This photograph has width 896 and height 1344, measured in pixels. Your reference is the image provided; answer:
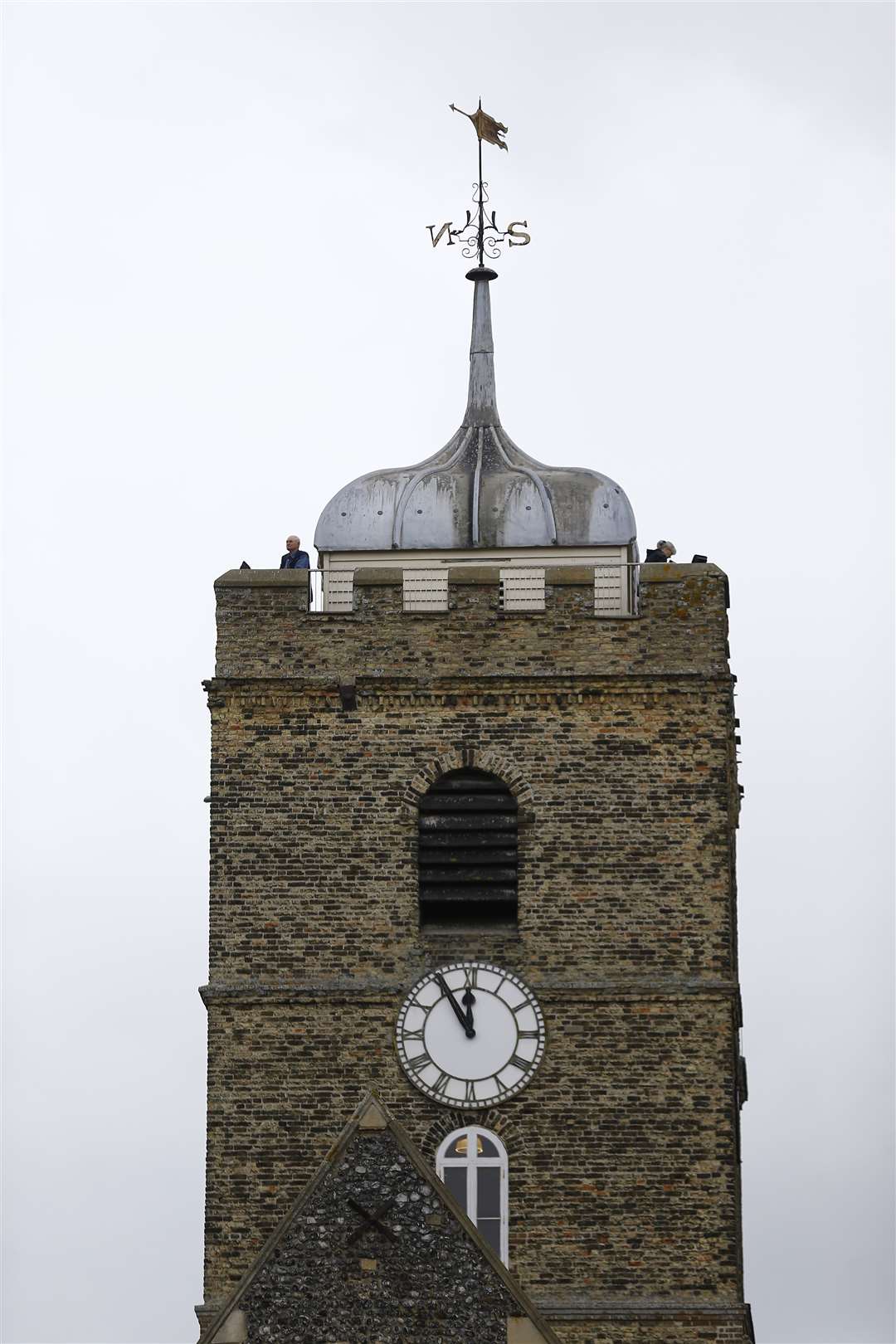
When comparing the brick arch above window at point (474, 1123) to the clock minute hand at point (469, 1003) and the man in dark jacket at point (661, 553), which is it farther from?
the man in dark jacket at point (661, 553)

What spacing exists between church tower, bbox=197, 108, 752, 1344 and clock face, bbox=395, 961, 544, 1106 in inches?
0.9

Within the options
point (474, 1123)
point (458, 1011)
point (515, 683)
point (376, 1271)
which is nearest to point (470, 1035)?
point (458, 1011)

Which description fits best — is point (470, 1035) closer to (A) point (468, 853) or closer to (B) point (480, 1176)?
(B) point (480, 1176)

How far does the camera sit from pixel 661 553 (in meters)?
38.1

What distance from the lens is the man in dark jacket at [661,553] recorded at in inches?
1500

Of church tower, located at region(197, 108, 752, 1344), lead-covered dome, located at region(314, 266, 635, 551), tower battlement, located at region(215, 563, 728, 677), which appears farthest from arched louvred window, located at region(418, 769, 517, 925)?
lead-covered dome, located at region(314, 266, 635, 551)

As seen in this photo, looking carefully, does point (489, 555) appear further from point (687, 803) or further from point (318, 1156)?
point (318, 1156)

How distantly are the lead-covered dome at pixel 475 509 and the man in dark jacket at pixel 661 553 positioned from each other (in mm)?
473

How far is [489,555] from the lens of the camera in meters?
38.5

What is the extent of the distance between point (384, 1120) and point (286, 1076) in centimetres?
414

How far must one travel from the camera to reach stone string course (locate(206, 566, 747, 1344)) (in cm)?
3578

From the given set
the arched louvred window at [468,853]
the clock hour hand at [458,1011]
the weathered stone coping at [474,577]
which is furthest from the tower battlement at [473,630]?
the clock hour hand at [458,1011]

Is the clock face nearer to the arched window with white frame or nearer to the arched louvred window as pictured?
the arched window with white frame

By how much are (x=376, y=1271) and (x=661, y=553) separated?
9.17 meters
